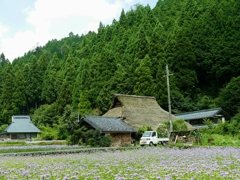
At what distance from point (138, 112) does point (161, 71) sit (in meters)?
14.4

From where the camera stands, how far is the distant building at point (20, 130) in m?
50.0

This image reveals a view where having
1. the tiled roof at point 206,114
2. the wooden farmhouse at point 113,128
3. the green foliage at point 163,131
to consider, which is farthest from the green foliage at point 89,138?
the tiled roof at point 206,114

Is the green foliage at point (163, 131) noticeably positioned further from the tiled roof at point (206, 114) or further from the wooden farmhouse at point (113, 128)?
the tiled roof at point (206, 114)

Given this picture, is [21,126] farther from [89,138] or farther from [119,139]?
[89,138]

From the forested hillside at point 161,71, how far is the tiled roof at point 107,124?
1364 cm

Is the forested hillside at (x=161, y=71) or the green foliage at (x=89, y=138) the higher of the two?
the forested hillside at (x=161, y=71)

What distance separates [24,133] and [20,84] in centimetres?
1676

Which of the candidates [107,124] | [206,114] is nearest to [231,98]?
[206,114]

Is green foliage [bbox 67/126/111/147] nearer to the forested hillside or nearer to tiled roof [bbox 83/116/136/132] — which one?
tiled roof [bbox 83/116/136/132]

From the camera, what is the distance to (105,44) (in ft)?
211

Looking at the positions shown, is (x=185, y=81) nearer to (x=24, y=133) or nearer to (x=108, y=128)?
(x=108, y=128)

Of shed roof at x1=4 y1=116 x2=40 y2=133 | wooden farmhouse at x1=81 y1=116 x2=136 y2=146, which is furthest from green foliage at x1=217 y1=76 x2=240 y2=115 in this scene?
shed roof at x1=4 y1=116 x2=40 y2=133

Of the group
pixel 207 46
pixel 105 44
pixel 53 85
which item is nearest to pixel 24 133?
pixel 53 85

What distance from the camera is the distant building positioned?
50037 millimetres
